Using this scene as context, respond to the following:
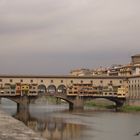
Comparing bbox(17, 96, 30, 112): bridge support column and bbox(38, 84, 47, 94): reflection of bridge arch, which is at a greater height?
bbox(38, 84, 47, 94): reflection of bridge arch

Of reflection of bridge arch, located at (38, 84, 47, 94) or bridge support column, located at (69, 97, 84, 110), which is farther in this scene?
reflection of bridge arch, located at (38, 84, 47, 94)

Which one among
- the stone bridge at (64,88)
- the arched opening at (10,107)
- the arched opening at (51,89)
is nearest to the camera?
A: the arched opening at (10,107)

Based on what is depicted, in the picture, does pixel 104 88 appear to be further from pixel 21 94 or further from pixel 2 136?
pixel 2 136

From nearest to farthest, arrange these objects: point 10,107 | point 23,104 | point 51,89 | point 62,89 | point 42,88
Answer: point 23,104
point 42,88
point 62,89
point 51,89
point 10,107

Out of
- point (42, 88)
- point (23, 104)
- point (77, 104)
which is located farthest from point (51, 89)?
point (23, 104)

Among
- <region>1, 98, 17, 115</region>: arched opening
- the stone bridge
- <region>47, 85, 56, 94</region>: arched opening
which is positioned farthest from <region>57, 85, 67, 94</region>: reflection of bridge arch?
<region>1, 98, 17, 115</region>: arched opening

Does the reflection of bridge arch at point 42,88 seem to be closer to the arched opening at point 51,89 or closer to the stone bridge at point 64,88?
the stone bridge at point 64,88

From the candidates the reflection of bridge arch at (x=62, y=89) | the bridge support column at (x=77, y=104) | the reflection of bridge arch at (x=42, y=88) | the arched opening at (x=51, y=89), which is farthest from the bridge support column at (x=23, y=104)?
the bridge support column at (x=77, y=104)

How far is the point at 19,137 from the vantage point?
611 inches

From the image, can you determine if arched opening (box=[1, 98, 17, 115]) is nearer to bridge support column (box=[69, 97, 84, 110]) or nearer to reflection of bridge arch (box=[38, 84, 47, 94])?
reflection of bridge arch (box=[38, 84, 47, 94])

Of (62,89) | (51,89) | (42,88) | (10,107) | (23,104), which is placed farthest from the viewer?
(10,107)

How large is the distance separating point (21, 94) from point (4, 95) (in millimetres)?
2307

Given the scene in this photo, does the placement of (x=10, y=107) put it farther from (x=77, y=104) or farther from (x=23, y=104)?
(x=77, y=104)

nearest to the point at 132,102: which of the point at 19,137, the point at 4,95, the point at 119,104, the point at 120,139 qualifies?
the point at 119,104
